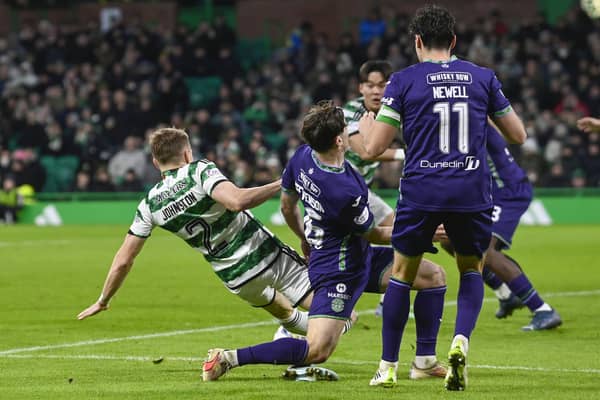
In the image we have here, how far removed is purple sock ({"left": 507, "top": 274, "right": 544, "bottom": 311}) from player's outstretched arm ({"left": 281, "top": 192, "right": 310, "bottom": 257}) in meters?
3.10

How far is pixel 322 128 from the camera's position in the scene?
22.7ft

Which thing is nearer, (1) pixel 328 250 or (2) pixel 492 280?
(1) pixel 328 250

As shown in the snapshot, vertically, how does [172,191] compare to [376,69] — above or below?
below

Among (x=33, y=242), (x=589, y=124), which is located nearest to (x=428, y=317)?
(x=589, y=124)

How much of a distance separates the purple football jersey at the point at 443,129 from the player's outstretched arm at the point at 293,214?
76 centimetres

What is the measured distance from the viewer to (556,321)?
9.88 metres

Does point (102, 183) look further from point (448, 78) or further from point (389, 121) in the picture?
point (448, 78)

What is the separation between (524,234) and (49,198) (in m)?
11.1

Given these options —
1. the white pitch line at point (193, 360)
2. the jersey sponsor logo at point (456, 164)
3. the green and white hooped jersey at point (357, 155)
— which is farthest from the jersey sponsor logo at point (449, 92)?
the green and white hooped jersey at point (357, 155)

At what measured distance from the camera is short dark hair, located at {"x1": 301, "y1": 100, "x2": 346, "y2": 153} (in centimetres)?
692

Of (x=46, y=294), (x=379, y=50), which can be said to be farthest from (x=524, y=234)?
(x=46, y=294)

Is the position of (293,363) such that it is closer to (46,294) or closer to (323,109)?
(323,109)

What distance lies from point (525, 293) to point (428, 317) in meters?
3.02

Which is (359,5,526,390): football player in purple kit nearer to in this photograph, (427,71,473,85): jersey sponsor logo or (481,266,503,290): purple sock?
(427,71,473,85): jersey sponsor logo
